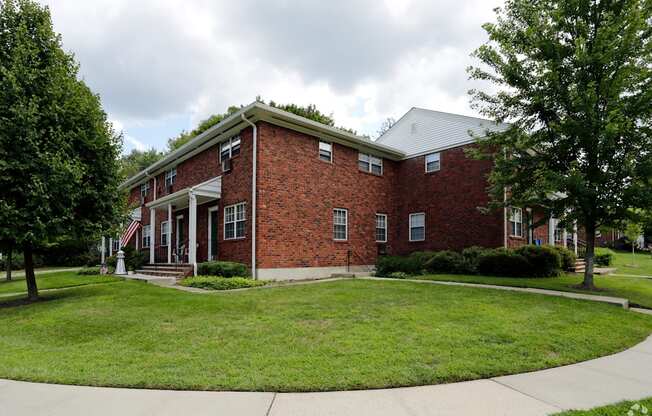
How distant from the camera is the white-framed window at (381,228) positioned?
16875 millimetres

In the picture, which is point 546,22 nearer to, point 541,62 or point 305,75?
point 541,62

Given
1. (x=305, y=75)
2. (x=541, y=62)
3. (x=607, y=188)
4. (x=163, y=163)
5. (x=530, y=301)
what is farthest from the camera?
(x=163, y=163)

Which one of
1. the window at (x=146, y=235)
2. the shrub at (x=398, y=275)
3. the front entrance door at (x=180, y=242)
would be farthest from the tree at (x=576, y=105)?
the window at (x=146, y=235)

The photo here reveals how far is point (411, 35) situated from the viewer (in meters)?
12.1

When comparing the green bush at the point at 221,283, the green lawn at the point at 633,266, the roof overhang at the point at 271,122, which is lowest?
the green lawn at the point at 633,266

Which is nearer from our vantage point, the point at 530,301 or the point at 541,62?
the point at 530,301

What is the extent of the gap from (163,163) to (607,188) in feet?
59.8

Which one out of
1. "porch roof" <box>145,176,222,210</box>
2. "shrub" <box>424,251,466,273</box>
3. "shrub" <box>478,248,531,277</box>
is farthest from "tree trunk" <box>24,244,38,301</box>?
"shrub" <box>478,248,531,277</box>

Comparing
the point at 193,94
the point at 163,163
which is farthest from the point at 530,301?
the point at 193,94

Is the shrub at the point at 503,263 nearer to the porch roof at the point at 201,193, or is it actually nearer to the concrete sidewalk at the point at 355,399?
the concrete sidewalk at the point at 355,399

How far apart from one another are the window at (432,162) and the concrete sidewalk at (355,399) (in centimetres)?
1343

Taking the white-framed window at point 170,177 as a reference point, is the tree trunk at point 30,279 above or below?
below

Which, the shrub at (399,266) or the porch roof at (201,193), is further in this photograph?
the shrub at (399,266)

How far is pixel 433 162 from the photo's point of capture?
1694 cm
